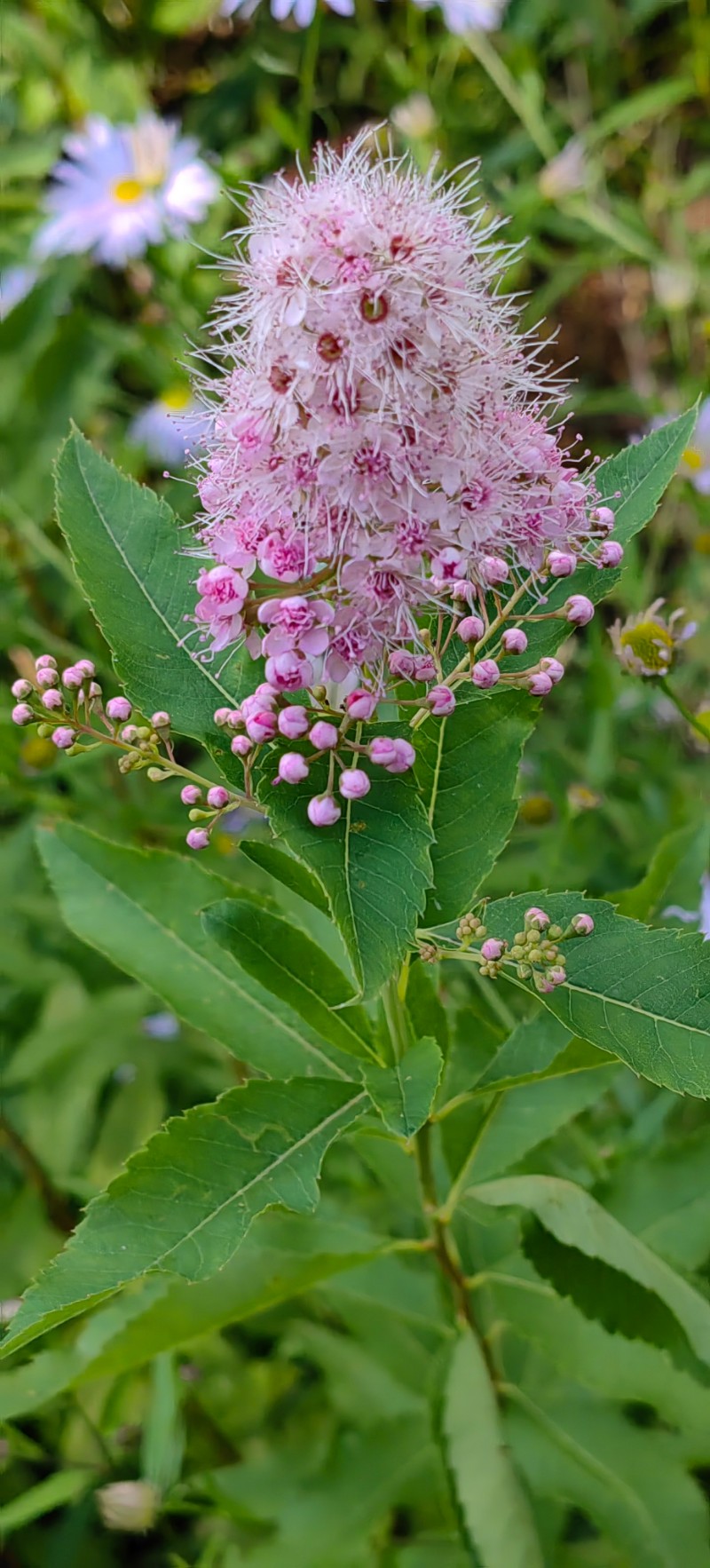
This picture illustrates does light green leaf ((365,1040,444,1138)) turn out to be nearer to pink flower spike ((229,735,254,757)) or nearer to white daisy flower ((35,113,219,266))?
pink flower spike ((229,735,254,757))

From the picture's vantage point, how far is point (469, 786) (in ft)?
2.85

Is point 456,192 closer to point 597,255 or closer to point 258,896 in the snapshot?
point 258,896

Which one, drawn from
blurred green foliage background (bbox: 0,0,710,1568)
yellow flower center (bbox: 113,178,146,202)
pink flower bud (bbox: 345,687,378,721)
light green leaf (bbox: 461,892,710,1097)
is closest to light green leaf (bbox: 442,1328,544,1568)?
blurred green foliage background (bbox: 0,0,710,1568)

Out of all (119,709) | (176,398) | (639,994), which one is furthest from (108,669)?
(639,994)

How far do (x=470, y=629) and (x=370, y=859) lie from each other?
17 centimetres

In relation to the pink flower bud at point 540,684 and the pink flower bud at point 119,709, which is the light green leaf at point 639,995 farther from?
the pink flower bud at point 119,709

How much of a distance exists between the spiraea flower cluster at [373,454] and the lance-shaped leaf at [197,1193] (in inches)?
12.9

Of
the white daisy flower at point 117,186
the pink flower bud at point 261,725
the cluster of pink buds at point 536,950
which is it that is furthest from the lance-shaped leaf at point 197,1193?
the white daisy flower at point 117,186

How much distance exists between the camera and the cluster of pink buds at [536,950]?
0.78 meters

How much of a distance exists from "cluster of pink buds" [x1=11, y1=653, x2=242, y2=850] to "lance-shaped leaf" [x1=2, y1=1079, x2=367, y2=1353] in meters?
0.21

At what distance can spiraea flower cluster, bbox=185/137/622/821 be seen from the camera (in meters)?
0.70

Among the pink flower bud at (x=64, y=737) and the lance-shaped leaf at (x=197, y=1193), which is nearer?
the lance-shaped leaf at (x=197, y=1193)

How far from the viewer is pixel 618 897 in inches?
44.6

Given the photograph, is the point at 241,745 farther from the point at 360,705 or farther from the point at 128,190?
the point at 128,190
